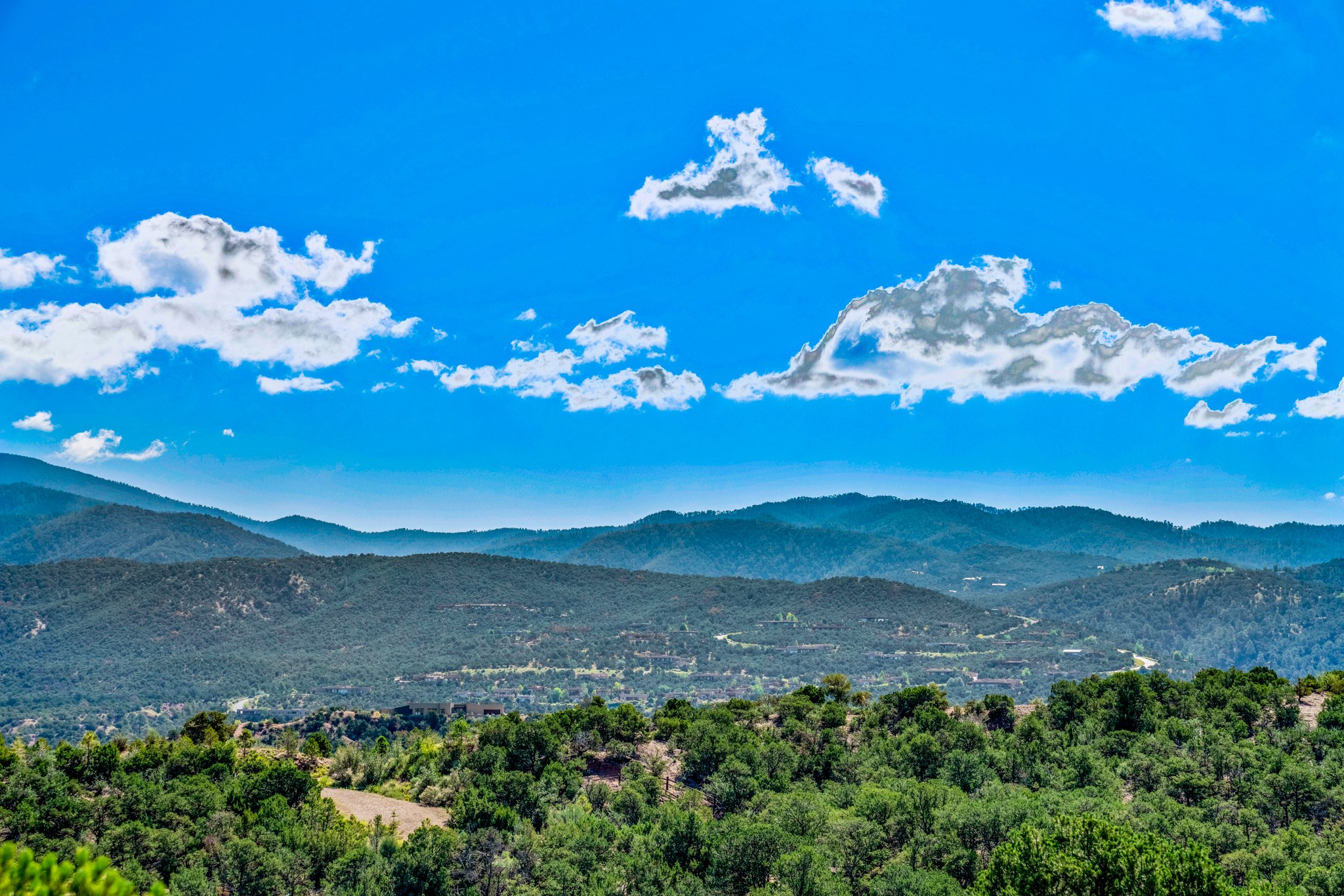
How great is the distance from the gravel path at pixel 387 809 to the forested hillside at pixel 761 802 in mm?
831

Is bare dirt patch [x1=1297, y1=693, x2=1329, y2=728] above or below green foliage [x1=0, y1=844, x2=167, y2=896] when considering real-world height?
below

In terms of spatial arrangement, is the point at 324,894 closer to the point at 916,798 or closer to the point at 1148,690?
the point at 916,798

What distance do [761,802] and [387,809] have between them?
863 inches

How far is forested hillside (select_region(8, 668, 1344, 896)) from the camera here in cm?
3197

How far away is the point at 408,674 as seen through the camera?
190 metres

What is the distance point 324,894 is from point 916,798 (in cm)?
2757

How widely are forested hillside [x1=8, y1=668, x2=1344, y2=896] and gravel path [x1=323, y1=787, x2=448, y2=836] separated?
0.83 meters

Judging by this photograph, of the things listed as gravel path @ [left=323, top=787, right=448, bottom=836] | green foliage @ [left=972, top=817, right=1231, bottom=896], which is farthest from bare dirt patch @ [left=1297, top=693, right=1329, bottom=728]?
gravel path @ [left=323, top=787, right=448, bottom=836]

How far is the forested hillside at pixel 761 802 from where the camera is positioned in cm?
3197

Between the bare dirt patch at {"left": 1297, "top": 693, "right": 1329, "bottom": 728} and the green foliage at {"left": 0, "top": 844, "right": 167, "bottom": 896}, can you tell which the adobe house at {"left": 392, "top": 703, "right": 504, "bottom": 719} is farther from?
the green foliage at {"left": 0, "top": 844, "right": 167, "bottom": 896}

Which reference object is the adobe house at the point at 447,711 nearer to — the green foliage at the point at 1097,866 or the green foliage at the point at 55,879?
the green foliage at the point at 1097,866

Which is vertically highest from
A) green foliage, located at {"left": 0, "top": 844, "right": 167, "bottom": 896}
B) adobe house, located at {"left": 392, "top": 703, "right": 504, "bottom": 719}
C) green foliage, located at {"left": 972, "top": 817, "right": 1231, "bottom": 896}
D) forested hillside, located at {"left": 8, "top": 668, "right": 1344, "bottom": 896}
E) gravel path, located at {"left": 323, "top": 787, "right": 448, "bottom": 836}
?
green foliage, located at {"left": 0, "top": 844, "right": 167, "bottom": 896}

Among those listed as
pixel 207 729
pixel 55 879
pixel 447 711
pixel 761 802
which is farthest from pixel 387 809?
pixel 447 711

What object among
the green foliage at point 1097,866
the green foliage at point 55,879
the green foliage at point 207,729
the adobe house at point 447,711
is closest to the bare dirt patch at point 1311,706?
the green foliage at point 1097,866
